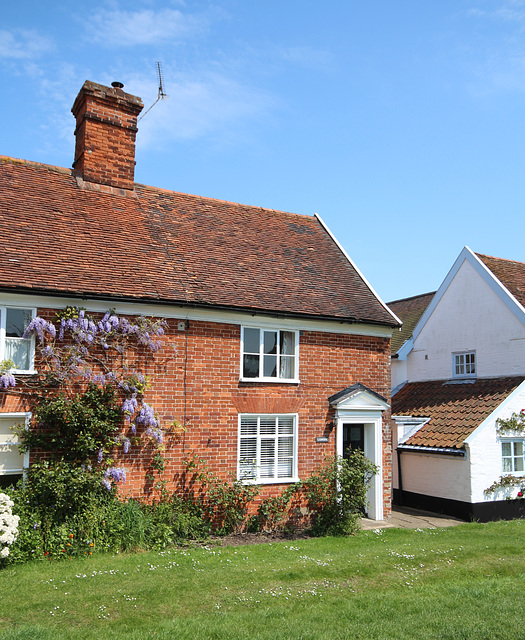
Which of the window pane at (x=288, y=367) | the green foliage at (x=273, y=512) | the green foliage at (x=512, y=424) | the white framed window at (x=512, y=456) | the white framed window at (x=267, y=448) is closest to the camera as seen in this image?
the green foliage at (x=273, y=512)

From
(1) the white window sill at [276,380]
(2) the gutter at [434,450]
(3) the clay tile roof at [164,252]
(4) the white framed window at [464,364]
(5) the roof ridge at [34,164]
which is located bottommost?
(2) the gutter at [434,450]

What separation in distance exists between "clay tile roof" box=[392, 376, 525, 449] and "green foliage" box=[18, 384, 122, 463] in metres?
9.33

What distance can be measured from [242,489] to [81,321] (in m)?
4.97

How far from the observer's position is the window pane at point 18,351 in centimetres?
1099

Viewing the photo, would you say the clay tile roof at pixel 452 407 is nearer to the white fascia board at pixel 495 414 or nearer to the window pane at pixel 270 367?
the white fascia board at pixel 495 414

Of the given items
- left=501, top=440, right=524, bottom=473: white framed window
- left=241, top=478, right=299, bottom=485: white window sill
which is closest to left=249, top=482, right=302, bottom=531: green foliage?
left=241, top=478, right=299, bottom=485: white window sill

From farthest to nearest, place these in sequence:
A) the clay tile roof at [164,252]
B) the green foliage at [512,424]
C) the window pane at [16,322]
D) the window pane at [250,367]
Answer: the green foliage at [512,424] < the window pane at [250,367] < the clay tile roof at [164,252] < the window pane at [16,322]

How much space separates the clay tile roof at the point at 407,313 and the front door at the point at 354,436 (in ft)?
23.7

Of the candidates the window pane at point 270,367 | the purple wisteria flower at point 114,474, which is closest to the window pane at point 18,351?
the purple wisteria flower at point 114,474

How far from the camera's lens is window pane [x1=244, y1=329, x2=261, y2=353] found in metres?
13.5

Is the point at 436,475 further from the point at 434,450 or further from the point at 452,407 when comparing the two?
the point at 452,407

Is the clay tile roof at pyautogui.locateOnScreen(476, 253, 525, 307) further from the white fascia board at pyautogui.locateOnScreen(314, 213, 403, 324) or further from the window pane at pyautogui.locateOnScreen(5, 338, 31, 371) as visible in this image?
the window pane at pyautogui.locateOnScreen(5, 338, 31, 371)

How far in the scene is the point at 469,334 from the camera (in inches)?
737

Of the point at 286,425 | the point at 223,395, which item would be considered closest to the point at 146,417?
the point at 223,395
